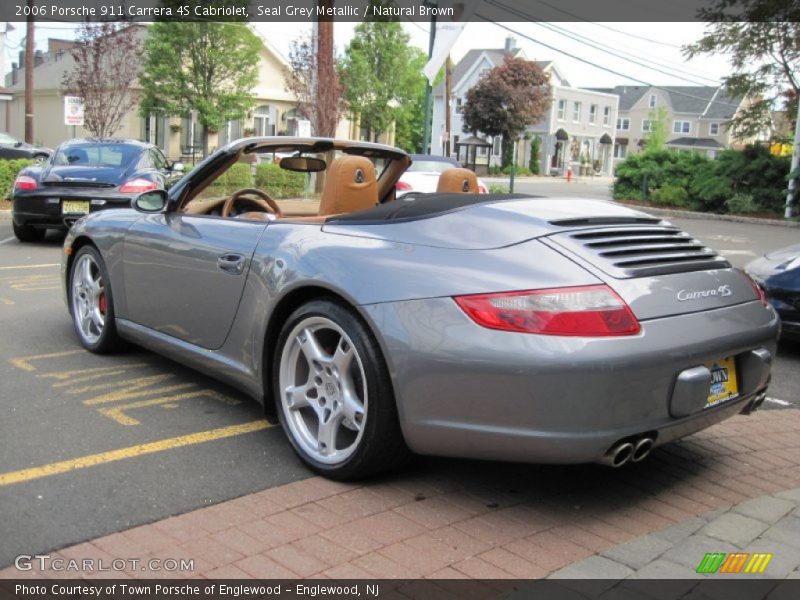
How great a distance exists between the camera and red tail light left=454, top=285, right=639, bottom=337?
3049mm

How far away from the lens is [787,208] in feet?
75.0

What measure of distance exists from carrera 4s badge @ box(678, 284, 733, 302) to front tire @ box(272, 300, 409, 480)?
1228 millimetres

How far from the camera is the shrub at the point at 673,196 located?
25719mm

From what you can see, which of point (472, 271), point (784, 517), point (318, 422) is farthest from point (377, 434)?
point (784, 517)

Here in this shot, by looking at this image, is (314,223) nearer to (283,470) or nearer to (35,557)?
(283,470)

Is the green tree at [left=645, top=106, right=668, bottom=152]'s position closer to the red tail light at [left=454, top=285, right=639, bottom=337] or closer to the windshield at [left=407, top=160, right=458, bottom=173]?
the windshield at [left=407, top=160, right=458, bottom=173]

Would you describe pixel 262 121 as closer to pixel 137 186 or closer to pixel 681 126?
pixel 137 186

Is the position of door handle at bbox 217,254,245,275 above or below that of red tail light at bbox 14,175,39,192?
below

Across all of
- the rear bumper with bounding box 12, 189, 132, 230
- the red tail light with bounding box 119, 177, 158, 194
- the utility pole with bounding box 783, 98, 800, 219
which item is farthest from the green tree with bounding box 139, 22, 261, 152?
the rear bumper with bounding box 12, 189, 132, 230

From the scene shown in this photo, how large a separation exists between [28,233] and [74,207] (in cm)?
110

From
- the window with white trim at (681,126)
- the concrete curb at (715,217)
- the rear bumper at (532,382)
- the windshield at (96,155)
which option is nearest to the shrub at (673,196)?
the concrete curb at (715,217)

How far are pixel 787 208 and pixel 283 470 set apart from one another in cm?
2232

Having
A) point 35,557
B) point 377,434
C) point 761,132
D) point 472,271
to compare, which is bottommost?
point 35,557

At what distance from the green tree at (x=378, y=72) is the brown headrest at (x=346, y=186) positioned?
42220mm
